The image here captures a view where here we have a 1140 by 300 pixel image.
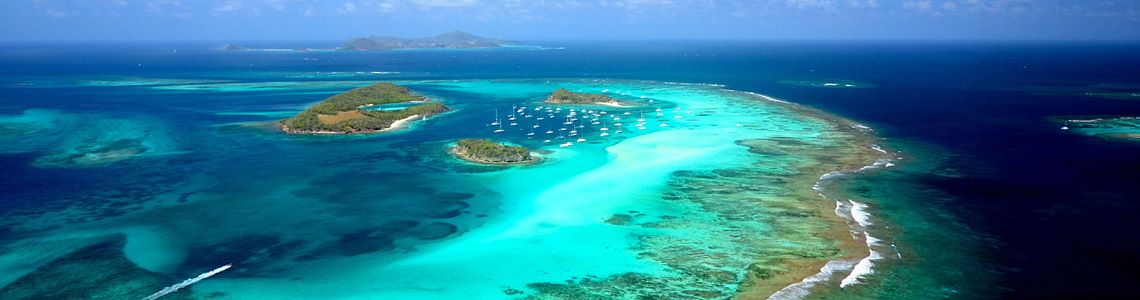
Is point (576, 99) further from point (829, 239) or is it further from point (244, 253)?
point (244, 253)

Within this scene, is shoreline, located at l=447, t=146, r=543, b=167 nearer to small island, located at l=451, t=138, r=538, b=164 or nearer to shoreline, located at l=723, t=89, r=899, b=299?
small island, located at l=451, t=138, r=538, b=164

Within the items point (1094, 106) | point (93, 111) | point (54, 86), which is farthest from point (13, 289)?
point (54, 86)

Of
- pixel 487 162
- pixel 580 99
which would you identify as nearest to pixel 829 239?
pixel 487 162

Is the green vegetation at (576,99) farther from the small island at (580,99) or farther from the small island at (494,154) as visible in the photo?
the small island at (494,154)

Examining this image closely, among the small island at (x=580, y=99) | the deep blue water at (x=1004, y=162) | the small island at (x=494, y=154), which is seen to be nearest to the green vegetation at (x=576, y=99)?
the small island at (x=580, y=99)

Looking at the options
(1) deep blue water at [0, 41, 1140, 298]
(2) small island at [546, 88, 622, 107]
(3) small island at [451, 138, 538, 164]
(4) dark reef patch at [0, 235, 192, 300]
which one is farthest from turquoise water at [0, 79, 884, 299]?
(2) small island at [546, 88, 622, 107]

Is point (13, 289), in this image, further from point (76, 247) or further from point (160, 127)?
point (160, 127)
